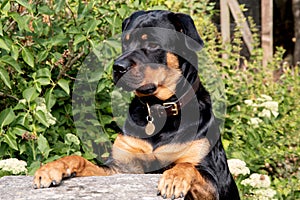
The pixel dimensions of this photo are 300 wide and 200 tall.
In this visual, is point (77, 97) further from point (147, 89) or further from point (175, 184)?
point (175, 184)

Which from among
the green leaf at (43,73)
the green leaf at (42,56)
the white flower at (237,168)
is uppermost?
the green leaf at (42,56)

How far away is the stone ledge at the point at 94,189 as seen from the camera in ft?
10.8

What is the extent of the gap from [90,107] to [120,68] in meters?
1.56

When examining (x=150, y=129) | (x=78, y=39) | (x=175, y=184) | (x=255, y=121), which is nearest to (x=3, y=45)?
(x=78, y=39)

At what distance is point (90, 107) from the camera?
5402mm

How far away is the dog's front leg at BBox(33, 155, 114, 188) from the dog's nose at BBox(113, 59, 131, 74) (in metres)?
0.56

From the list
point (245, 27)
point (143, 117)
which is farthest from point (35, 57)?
point (245, 27)

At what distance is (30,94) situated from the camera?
472 cm

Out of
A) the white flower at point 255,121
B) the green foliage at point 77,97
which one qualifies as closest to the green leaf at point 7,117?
the green foliage at point 77,97

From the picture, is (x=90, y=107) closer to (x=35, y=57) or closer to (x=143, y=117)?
(x=35, y=57)

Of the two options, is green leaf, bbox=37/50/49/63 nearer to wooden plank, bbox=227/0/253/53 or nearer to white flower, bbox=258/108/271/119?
white flower, bbox=258/108/271/119

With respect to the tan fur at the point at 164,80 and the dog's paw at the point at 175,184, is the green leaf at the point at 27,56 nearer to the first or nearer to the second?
the tan fur at the point at 164,80

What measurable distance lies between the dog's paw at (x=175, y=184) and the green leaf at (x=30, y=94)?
63.1 inches

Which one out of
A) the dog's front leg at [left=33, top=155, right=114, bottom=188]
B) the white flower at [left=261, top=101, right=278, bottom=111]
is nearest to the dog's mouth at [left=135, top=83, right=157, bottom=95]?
the dog's front leg at [left=33, top=155, right=114, bottom=188]
